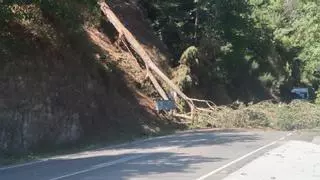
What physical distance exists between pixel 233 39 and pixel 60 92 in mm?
29344

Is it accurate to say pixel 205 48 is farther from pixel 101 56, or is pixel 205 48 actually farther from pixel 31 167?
pixel 31 167

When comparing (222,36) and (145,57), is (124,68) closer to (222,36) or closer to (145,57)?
(145,57)

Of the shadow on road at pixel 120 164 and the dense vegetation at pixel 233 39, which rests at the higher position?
the dense vegetation at pixel 233 39

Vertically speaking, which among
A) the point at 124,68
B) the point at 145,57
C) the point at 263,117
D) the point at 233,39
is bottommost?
the point at 263,117

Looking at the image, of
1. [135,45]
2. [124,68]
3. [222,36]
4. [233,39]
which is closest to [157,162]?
[124,68]

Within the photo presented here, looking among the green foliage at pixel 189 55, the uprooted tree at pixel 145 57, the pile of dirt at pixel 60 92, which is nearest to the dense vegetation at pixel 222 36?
the green foliage at pixel 189 55

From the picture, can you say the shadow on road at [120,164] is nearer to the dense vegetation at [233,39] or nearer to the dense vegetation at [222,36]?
the dense vegetation at [222,36]

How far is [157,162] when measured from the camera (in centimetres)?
1705

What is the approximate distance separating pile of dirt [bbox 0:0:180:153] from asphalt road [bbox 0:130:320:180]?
2.55 metres

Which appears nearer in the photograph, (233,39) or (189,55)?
(189,55)

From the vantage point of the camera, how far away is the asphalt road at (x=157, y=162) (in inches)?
556

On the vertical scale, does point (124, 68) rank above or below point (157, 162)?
above

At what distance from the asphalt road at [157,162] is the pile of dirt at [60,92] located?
8.37 ft

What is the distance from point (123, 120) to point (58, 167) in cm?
1449
